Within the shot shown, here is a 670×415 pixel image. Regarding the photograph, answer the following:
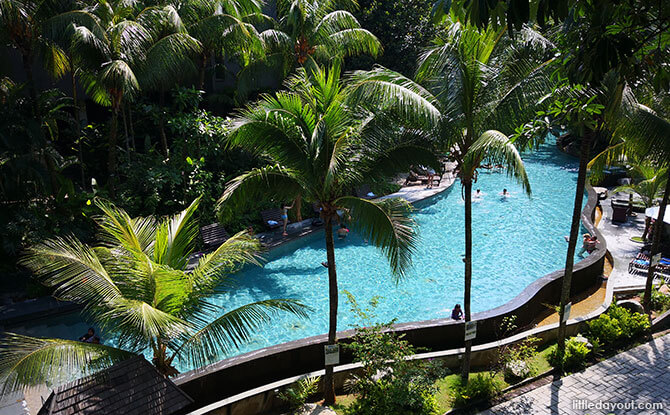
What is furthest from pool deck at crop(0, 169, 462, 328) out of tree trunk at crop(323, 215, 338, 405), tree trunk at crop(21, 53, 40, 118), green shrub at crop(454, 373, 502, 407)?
tree trunk at crop(21, 53, 40, 118)

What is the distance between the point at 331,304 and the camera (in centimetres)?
888

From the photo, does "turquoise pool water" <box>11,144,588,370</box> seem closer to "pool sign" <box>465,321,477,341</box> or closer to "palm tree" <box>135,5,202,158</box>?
"pool sign" <box>465,321,477,341</box>

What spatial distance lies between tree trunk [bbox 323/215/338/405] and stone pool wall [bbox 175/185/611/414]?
23.0 inches

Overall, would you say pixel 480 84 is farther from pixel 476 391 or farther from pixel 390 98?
pixel 476 391

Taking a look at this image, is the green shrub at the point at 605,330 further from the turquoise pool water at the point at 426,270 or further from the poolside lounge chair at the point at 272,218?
the poolside lounge chair at the point at 272,218

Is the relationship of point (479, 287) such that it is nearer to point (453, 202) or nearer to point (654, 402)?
point (654, 402)

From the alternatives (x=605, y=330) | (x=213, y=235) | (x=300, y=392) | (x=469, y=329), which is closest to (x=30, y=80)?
(x=213, y=235)

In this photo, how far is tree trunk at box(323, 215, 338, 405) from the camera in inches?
338

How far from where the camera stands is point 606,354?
10820mm


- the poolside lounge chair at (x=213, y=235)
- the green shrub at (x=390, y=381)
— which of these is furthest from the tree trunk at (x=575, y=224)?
the poolside lounge chair at (x=213, y=235)

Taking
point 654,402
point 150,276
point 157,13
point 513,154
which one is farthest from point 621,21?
point 157,13

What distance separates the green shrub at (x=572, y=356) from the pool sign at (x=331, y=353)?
15.9 ft

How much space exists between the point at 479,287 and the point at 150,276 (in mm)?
11331

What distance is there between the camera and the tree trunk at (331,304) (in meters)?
8.59
